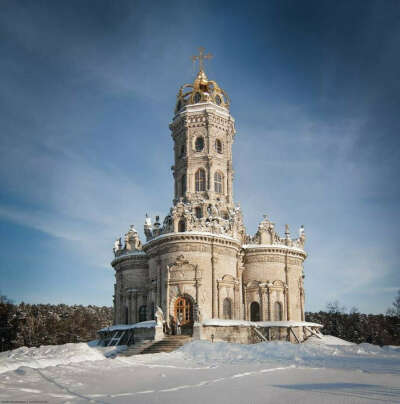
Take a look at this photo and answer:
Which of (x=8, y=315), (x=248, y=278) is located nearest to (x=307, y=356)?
(x=248, y=278)

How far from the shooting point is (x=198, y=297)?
3638 centimetres

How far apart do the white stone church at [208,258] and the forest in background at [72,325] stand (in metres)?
28.1

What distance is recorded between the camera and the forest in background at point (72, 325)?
66.8 metres

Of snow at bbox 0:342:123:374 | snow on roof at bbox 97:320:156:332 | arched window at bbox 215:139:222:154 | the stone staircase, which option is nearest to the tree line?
snow on roof at bbox 97:320:156:332

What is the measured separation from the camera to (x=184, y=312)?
120 feet

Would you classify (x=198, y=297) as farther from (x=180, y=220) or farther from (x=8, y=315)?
(x=8, y=315)

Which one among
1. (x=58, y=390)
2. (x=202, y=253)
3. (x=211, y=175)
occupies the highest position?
(x=211, y=175)

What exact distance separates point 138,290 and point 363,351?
24535 mm

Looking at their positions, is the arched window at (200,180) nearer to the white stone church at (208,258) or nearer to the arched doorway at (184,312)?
the white stone church at (208,258)

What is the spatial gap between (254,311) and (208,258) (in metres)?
8.27

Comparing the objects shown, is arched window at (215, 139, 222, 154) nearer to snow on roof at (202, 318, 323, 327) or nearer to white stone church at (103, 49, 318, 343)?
white stone church at (103, 49, 318, 343)

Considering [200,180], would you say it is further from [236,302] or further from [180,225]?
Result: [236,302]

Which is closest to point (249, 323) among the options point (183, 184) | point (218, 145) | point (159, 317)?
point (159, 317)

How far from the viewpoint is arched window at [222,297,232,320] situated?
37.9m
